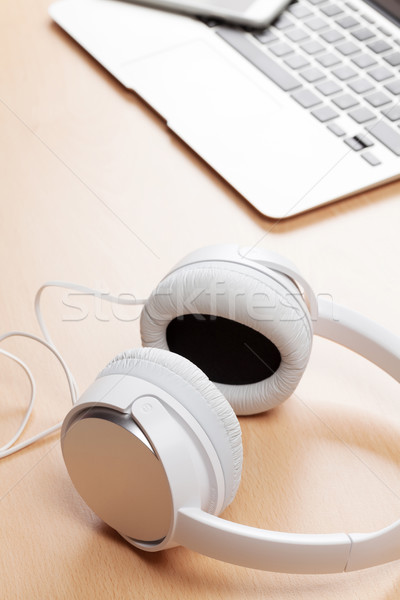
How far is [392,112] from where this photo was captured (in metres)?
0.81

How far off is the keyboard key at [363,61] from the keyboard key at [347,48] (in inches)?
0.5

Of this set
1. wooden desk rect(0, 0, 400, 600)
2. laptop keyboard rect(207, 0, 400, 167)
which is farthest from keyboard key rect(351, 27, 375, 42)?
wooden desk rect(0, 0, 400, 600)

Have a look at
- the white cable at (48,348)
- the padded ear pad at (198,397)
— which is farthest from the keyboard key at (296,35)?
the padded ear pad at (198,397)

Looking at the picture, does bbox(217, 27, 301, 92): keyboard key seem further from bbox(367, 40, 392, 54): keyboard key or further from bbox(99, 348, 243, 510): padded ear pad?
bbox(99, 348, 243, 510): padded ear pad

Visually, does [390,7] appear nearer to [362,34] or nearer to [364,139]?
[362,34]

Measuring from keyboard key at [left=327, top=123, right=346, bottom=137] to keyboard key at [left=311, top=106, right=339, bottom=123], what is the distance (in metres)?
0.01

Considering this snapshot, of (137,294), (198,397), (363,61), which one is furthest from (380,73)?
(198,397)

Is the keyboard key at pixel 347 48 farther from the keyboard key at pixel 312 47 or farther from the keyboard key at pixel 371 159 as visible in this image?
the keyboard key at pixel 371 159

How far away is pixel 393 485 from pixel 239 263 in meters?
0.21

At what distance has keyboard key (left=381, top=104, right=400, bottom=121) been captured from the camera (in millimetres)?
806

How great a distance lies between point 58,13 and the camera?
957 millimetres

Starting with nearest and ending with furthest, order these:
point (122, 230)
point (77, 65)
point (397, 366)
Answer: point (397, 366), point (122, 230), point (77, 65)

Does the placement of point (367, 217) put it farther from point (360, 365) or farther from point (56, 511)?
point (56, 511)

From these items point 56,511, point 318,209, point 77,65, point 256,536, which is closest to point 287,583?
point 256,536
